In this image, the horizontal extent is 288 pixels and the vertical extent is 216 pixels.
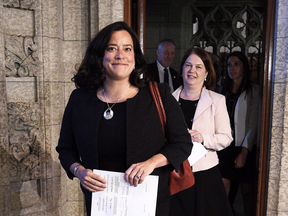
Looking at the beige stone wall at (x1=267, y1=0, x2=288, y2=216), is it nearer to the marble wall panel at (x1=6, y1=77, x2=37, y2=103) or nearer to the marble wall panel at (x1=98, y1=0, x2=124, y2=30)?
the marble wall panel at (x1=98, y1=0, x2=124, y2=30)

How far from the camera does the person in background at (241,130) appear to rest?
11.0 feet

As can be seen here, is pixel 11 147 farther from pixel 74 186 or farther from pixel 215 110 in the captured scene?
pixel 215 110

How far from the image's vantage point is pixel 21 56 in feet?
8.50

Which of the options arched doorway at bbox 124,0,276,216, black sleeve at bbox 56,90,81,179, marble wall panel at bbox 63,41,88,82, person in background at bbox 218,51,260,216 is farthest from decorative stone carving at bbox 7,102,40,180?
person in background at bbox 218,51,260,216

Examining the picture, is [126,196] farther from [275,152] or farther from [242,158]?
[242,158]

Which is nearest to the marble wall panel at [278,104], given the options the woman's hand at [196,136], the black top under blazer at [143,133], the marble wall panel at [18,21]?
the woman's hand at [196,136]

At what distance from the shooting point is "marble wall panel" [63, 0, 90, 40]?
2.84m

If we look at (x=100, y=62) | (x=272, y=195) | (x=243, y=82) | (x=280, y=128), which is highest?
(x=100, y=62)

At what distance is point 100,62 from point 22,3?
148cm

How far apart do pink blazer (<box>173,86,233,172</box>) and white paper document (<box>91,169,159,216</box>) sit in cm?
109

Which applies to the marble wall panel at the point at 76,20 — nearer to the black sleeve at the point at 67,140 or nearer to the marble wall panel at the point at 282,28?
the black sleeve at the point at 67,140

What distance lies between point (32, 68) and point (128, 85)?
1.40 metres

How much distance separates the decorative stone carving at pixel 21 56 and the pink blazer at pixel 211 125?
5.13 ft

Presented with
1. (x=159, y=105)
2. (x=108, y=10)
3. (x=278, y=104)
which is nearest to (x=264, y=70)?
(x=278, y=104)
